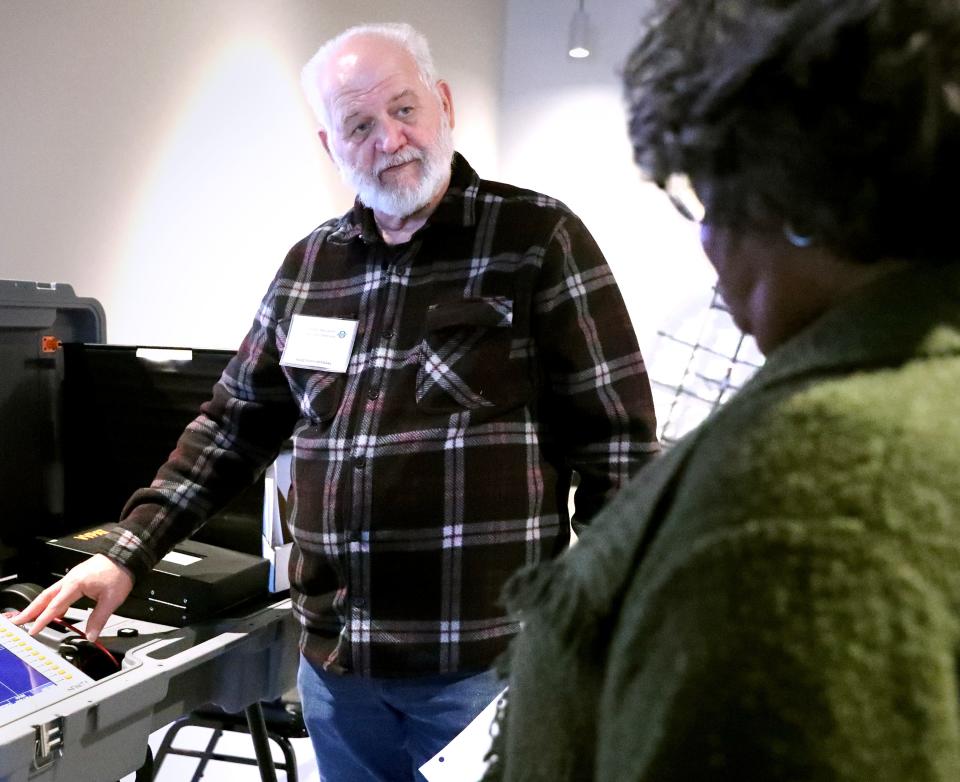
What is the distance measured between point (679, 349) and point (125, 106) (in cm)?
216

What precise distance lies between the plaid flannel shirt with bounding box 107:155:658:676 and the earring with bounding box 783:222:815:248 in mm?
630

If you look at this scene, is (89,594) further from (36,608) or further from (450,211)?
(450,211)

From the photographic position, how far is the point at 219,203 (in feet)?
7.02

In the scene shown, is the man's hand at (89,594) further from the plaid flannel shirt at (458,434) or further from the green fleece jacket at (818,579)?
the green fleece jacket at (818,579)

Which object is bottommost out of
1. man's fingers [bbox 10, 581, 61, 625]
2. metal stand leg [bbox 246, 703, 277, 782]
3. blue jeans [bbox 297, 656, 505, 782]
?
metal stand leg [bbox 246, 703, 277, 782]

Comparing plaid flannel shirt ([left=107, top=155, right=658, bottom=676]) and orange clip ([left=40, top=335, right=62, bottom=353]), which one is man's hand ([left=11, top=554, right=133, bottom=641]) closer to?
plaid flannel shirt ([left=107, top=155, right=658, bottom=676])

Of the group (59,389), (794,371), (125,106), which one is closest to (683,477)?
(794,371)

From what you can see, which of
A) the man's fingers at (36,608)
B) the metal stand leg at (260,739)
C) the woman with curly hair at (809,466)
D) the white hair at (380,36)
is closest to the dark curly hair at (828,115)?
the woman with curly hair at (809,466)

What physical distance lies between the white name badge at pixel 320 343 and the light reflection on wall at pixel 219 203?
1.01m

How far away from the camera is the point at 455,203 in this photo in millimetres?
1024

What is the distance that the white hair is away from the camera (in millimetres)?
1108

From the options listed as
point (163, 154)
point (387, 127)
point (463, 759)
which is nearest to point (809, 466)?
point (463, 759)

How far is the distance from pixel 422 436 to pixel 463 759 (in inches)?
14.9

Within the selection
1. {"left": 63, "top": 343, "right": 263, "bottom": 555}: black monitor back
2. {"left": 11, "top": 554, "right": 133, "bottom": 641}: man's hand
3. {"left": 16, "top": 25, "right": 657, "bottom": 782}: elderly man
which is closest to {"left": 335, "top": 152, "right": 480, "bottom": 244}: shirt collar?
{"left": 16, "top": 25, "right": 657, "bottom": 782}: elderly man
